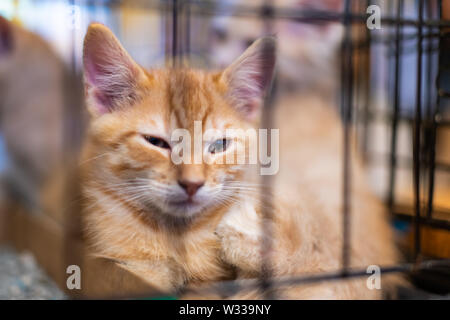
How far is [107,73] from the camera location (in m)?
0.61

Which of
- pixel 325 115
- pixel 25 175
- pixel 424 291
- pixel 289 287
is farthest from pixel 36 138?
pixel 424 291

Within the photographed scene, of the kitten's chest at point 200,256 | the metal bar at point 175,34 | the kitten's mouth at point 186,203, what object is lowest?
the kitten's chest at point 200,256

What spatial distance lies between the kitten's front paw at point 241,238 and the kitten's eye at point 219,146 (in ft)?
0.30

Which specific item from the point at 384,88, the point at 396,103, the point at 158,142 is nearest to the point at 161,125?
the point at 158,142

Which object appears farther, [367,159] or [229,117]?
[367,159]

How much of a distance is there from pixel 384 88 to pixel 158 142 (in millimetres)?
1282

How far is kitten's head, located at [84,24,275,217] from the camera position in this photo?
61cm

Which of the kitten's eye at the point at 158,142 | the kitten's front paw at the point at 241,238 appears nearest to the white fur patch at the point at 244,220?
the kitten's front paw at the point at 241,238

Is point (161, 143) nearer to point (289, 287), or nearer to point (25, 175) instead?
point (289, 287)

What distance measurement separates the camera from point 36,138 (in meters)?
1.50

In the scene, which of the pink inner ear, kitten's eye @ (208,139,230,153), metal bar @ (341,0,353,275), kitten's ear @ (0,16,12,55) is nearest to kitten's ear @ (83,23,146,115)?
the pink inner ear

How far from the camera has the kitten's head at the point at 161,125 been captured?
23.8 inches

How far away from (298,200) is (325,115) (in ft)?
1.80

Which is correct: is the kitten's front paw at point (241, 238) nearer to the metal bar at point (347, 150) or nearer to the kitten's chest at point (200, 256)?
the kitten's chest at point (200, 256)
